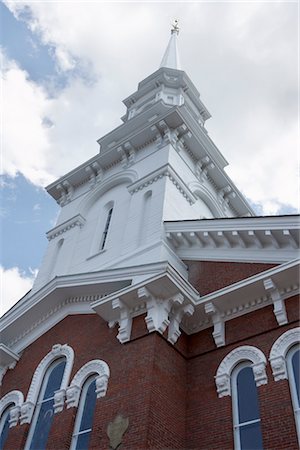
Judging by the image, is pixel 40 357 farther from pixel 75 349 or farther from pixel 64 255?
pixel 64 255

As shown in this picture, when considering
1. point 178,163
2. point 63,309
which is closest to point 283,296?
point 63,309

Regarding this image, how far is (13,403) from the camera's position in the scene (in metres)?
16.1

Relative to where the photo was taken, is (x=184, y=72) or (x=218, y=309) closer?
(x=218, y=309)

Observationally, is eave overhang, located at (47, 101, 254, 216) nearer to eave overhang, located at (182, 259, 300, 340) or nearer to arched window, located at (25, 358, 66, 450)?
A: eave overhang, located at (182, 259, 300, 340)

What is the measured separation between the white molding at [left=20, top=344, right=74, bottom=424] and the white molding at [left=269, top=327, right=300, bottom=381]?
5.97 m

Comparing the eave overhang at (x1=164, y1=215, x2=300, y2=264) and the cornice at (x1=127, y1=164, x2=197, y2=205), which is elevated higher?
the cornice at (x1=127, y1=164, x2=197, y2=205)

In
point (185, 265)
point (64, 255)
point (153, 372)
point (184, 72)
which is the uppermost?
point (184, 72)

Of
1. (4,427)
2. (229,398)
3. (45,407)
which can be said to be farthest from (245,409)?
(4,427)

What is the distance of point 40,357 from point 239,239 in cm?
726

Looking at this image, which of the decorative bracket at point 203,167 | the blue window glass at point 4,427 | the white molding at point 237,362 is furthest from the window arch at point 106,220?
the white molding at point 237,362

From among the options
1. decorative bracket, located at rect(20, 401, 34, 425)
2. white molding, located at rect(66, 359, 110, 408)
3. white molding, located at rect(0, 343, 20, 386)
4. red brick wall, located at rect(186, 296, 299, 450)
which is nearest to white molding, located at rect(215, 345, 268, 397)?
red brick wall, located at rect(186, 296, 299, 450)

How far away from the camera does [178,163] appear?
21.2 meters

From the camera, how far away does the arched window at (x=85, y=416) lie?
43.5ft

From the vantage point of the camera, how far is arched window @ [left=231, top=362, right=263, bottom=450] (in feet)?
38.0
